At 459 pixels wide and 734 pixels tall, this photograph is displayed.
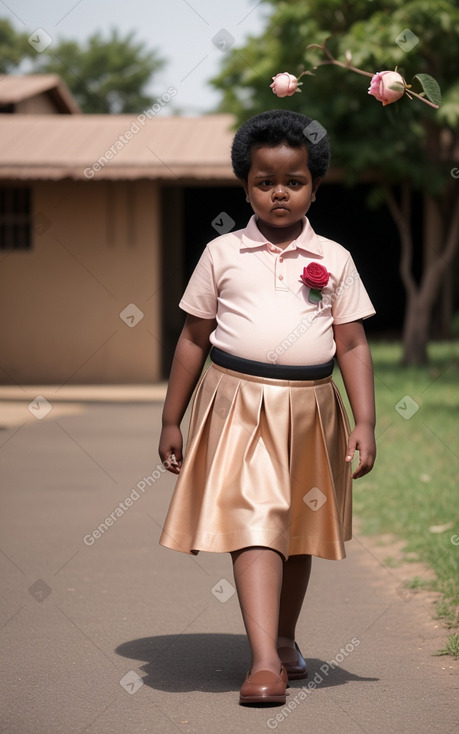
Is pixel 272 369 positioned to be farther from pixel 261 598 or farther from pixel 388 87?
pixel 388 87

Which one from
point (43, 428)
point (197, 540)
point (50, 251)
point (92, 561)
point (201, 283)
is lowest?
point (50, 251)

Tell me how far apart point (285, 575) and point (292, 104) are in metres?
14.8

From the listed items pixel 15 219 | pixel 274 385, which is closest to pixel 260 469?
pixel 274 385

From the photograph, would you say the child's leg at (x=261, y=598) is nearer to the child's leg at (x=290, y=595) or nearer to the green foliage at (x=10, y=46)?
the child's leg at (x=290, y=595)

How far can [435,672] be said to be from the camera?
13.6 ft

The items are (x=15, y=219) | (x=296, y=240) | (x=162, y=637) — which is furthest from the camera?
(x=15, y=219)

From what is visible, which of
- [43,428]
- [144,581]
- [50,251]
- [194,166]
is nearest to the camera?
[144,581]

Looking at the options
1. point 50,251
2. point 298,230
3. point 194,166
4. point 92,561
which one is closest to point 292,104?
point 194,166

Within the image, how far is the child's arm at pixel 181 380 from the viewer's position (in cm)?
409

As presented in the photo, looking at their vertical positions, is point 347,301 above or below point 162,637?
above

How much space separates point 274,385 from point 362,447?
1.23 ft

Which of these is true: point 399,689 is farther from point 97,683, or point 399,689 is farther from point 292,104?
point 292,104

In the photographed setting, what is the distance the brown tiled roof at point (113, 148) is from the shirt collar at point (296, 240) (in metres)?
13.1

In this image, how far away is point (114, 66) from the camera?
2245 inches
